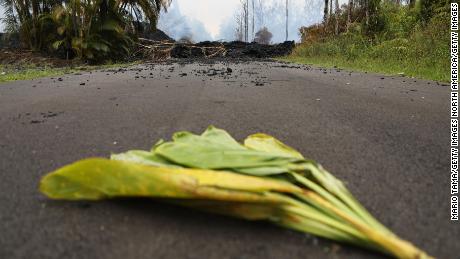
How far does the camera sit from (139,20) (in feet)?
66.9

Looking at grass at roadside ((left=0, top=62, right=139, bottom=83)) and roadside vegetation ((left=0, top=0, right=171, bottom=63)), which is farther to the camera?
roadside vegetation ((left=0, top=0, right=171, bottom=63))

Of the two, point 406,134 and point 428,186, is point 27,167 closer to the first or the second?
point 428,186

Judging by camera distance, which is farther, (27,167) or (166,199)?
(27,167)

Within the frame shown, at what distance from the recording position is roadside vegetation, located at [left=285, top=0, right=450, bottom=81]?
9312mm

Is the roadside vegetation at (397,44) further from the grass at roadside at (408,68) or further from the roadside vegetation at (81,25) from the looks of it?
the roadside vegetation at (81,25)

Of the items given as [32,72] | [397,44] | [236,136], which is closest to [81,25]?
[32,72]

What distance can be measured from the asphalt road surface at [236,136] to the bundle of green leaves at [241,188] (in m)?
0.07

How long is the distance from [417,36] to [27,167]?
11.4 m

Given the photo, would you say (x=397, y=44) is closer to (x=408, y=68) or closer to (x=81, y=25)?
(x=408, y=68)

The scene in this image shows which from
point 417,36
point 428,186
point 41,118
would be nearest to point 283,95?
point 41,118

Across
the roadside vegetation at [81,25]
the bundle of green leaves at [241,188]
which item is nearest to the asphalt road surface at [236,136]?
the bundle of green leaves at [241,188]

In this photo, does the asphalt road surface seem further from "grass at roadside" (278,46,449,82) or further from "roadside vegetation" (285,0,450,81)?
"roadside vegetation" (285,0,450,81)

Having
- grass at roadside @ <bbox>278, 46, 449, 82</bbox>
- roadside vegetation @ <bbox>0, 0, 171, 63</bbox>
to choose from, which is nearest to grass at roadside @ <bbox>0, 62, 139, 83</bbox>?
roadside vegetation @ <bbox>0, 0, 171, 63</bbox>

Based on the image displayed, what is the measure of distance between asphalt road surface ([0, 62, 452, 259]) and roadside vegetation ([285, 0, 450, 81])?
437cm
